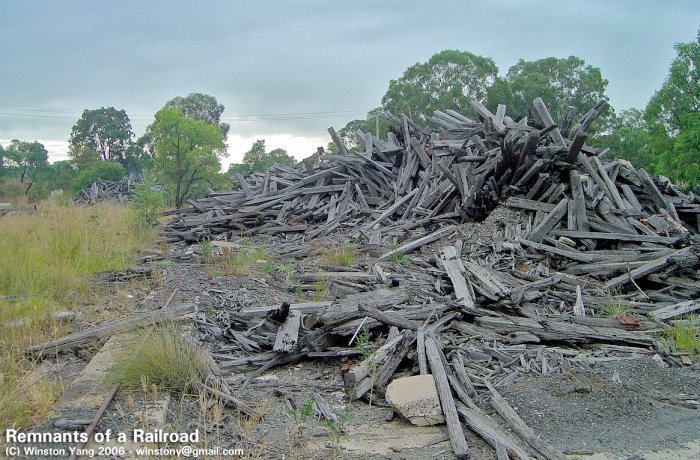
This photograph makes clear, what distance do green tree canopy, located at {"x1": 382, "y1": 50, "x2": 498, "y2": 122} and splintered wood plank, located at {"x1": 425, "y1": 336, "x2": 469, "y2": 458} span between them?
1360 inches

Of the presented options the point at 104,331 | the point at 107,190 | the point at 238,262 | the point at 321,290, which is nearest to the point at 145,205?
the point at 238,262

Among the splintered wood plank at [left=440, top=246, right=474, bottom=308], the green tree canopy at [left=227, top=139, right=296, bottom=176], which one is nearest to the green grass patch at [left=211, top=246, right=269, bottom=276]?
the splintered wood plank at [left=440, top=246, right=474, bottom=308]

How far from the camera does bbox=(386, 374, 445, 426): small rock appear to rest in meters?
3.68

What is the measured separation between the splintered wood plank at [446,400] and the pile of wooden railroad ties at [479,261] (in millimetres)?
14

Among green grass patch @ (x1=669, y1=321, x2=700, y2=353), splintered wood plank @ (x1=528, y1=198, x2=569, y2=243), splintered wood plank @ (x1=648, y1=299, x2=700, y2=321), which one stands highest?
splintered wood plank @ (x1=528, y1=198, x2=569, y2=243)

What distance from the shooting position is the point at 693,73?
Answer: 26.6 metres

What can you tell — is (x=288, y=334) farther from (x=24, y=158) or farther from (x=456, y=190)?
(x=24, y=158)

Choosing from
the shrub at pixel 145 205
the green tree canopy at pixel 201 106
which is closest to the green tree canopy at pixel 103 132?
the green tree canopy at pixel 201 106

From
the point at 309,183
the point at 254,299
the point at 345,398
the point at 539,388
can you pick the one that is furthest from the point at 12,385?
the point at 309,183

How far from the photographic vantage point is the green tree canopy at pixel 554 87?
121 feet

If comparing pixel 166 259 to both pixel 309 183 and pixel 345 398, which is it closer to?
pixel 345 398

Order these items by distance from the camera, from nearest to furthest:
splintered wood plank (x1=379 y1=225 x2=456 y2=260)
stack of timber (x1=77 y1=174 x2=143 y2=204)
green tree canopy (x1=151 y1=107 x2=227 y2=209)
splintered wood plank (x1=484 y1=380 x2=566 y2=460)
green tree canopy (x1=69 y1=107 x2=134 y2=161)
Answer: splintered wood plank (x1=484 y1=380 x2=566 y2=460) → splintered wood plank (x1=379 y1=225 x2=456 y2=260) → green tree canopy (x1=151 y1=107 x2=227 y2=209) → stack of timber (x1=77 y1=174 x2=143 y2=204) → green tree canopy (x1=69 y1=107 x2=134 y2=161)

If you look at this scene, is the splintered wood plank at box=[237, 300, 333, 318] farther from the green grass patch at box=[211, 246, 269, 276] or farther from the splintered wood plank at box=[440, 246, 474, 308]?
the green grass patch at box=[211, 246, 269, 276]

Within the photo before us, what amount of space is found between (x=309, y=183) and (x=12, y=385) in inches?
495
